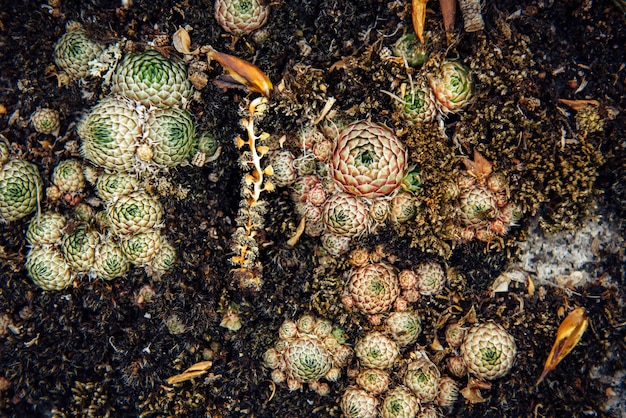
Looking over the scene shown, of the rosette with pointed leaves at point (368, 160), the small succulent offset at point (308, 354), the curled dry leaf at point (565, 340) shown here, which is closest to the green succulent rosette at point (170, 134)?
the rosette with pointed leaves at point (368, 160)

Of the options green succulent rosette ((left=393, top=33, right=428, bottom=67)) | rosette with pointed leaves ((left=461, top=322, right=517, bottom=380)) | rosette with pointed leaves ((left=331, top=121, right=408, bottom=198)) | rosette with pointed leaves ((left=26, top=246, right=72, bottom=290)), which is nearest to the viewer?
rosette with pointed leaves ((left=331, top=121, right=408, bottom=198))

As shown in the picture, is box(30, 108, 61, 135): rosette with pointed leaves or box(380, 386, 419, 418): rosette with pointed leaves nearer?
box(380, 386, 419, 418): rosette with pointed leaves

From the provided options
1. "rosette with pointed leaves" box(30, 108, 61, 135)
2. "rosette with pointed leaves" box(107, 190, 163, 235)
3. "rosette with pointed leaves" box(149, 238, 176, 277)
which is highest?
"rosette with pointed leaves" box(30, 108, 61, 135)

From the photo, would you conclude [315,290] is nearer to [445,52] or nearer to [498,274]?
[498,274]

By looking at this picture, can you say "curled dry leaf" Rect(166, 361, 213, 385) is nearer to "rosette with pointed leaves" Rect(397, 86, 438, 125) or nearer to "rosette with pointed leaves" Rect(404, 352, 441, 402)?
"rosette with pointed leaves" Rect(404, 352, 441, 402)

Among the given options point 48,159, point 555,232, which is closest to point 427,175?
point 555,232

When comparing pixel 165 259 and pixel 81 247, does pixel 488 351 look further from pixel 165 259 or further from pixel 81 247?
pixel 81 247

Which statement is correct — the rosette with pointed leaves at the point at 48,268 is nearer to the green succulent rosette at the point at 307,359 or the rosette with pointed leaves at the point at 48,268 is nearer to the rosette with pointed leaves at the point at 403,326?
the green succulent rosette at the point at 307,359

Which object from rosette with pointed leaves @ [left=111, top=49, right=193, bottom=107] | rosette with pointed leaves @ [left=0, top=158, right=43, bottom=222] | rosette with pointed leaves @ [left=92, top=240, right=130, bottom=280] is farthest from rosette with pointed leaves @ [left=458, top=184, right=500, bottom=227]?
Answer: rosette with pointed leaves @ [left=0, top=158, right=43, bottom=222]

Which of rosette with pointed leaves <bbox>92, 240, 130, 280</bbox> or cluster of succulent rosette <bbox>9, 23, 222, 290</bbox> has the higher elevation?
cluster of succulent rosette <bbox>9, 23, 222, 290</bbox>
